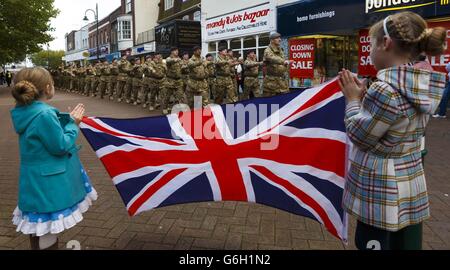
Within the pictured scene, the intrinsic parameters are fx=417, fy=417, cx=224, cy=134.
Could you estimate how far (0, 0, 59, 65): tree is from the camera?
2952 cm

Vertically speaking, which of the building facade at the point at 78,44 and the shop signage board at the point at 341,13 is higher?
the building facade at the point at 78,44

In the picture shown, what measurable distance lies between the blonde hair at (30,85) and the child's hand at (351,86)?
185cm

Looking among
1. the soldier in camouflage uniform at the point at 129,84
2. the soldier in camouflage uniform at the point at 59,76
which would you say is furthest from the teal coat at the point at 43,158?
the soldier in camouflage uniform at the point at 59,76

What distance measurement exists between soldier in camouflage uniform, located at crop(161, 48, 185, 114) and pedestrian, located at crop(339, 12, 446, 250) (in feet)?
37.8

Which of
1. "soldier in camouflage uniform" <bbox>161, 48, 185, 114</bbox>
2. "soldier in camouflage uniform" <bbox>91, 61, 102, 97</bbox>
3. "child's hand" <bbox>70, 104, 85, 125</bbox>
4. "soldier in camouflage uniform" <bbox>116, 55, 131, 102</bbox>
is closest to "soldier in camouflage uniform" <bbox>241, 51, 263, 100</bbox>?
"soldier in camouflage uniform" <bbox>161, 48, 185, 114</bbox>

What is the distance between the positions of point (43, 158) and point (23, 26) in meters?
32.3

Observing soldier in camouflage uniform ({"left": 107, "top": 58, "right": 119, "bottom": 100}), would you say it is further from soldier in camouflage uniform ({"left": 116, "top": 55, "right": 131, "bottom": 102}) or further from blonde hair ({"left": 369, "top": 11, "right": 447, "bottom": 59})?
blonde hair ({"left": 369, "top": 11, "right": 447, "bottom": 59})

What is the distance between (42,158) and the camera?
2.62 metres

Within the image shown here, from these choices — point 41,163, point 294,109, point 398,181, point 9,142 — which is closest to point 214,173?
point 294,109

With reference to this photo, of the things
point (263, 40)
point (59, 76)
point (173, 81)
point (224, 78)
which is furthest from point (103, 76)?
point (59, 76)

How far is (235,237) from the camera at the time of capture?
3719 mm

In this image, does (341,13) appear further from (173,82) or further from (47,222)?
(47,222)

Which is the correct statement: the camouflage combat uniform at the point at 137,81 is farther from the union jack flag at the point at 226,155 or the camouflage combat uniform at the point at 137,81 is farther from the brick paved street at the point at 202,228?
the union jack flag at the point at 226,155

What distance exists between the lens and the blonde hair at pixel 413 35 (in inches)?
76.1
